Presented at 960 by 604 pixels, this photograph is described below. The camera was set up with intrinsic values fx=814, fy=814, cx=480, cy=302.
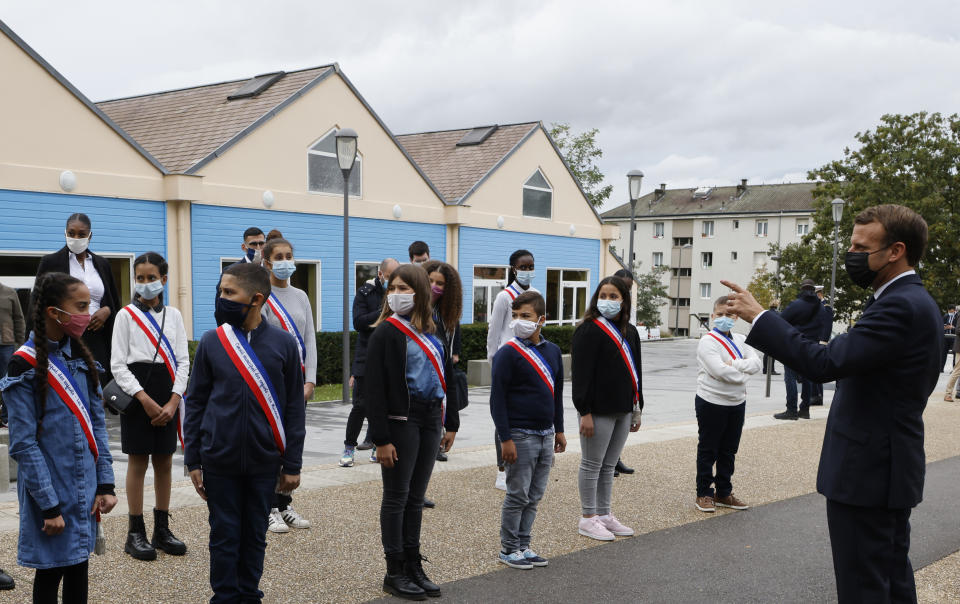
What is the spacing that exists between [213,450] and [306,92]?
15.3 meters

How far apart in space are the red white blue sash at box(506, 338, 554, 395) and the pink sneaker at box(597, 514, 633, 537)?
133 centimetres

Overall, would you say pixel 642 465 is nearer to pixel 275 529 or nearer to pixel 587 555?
pixel 587 555

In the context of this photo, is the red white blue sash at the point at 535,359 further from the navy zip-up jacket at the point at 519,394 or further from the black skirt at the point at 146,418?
the black skirt at the point at 146,418

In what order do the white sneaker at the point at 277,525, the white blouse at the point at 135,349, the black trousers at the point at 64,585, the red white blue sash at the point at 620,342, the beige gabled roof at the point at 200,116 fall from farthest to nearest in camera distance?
the beige gabled roof at the point at 200,116
the red white blue sash at the point at 620,342
the white sneaker at the point at 277,525
the white blouse at the point at 135,349
the black trousers at the point at 64,585

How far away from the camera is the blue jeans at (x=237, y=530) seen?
3.82 metres

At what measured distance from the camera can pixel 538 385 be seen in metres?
5.23

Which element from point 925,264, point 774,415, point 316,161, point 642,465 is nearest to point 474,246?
point 316,161

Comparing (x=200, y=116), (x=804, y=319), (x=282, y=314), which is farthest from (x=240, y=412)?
(x=200, y=116)

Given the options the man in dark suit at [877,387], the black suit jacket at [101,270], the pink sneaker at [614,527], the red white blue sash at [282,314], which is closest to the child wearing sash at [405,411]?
the red white blue sash at [282,314]

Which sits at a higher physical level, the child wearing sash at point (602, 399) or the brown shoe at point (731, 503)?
the child wearing sash at point (602, 399)

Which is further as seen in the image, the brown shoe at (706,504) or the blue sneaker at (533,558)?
the brown shoe at (706,504)

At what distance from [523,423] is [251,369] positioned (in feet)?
6.39

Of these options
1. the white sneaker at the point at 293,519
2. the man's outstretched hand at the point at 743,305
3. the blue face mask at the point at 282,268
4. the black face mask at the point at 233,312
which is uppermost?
the blue face mask at the point at 282,268

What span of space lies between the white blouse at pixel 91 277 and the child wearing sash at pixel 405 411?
2550 mm
